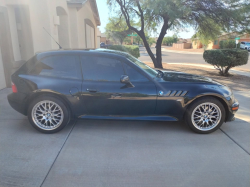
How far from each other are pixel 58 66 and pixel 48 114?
952 mm

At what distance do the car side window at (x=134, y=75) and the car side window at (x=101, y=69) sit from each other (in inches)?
4.6

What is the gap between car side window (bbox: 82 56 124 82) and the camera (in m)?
4.25

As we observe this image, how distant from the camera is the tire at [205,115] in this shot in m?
4.21

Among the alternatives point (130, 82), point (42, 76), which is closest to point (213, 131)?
point (130, 82)

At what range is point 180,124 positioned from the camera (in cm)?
479

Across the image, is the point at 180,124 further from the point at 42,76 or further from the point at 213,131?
the point at 42,76

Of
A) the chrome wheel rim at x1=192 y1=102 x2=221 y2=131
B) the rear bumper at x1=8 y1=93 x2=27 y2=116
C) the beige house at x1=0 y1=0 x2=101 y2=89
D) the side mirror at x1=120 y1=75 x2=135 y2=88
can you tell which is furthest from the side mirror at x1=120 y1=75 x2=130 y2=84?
the beige house at x1=0 y1=0 x2=101 y2=89

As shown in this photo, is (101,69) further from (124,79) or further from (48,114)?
(48,114)

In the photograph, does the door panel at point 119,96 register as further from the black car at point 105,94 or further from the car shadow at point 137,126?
the car shadow at point 137,126

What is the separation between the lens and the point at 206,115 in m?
4.27

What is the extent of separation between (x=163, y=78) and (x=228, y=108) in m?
1.37

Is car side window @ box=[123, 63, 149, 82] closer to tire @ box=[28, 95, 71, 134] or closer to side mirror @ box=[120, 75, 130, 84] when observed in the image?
side mirror @ box=[120, 75, 130, 84]

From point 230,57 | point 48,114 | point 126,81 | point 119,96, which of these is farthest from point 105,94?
point 230,57

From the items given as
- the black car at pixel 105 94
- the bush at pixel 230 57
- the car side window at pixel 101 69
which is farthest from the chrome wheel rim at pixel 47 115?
the bush at pixel 230 57
